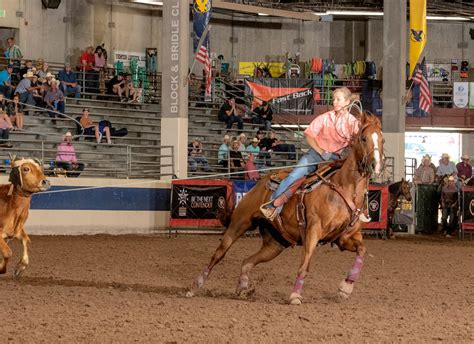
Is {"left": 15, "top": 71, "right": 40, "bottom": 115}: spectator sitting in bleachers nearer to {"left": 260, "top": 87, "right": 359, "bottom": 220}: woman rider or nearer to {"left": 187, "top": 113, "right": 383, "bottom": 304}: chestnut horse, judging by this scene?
{"left": 187, "top": 113, "right": 383, "bottom": 304}: chestnut horse

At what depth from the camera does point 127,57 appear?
3703cm

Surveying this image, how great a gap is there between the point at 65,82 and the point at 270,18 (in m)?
14.8

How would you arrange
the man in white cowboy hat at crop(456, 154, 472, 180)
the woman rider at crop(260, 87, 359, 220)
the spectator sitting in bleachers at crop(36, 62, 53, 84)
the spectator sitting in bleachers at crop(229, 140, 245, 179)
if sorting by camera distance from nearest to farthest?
the woman rider at crop(260, 87, 359, 220) < the spectator sitting in bleachers at crop(229, 140, 245, 179) < the spectator sitting in bleachers at crop(36, 62, 53, 84) < the man in white cowboy hat at crop(456, 154, 472, 180)

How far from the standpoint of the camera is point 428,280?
46.6 ft

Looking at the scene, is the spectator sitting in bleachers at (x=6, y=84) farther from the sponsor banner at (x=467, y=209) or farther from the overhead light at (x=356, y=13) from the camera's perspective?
the overhead light at (x=356, y=13)

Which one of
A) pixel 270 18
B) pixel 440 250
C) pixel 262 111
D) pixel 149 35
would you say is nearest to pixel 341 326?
pixel 440 250

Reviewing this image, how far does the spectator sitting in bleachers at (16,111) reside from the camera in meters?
24.6

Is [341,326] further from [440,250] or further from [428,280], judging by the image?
[440,250]

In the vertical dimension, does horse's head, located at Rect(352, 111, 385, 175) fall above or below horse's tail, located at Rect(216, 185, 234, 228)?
above

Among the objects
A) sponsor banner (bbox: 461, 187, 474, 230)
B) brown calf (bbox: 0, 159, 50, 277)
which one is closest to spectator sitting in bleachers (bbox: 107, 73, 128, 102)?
sponsor banner (bbox: 461, 187, 474, 230)

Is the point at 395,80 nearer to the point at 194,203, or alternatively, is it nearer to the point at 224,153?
the point at 224,153

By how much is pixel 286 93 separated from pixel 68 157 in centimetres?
1256

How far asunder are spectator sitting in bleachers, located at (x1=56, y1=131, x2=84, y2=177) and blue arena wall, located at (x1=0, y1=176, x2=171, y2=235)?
23.9 inches

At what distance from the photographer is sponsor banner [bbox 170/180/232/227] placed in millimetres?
23047
